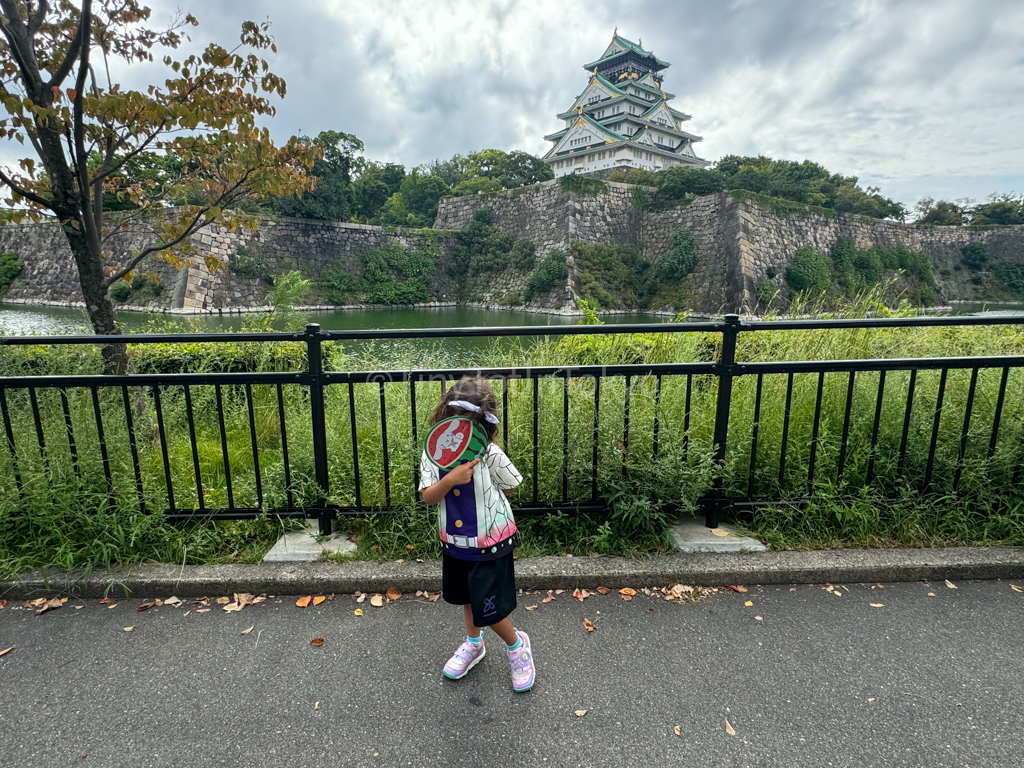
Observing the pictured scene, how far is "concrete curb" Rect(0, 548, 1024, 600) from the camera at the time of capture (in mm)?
2410

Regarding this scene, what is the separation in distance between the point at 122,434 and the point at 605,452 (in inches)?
102

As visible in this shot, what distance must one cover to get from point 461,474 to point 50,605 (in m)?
1.97

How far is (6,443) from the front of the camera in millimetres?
2688

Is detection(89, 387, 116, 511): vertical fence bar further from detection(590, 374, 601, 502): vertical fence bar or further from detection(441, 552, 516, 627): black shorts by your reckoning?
detection(590, 374, 601, 502): vertical fence bar

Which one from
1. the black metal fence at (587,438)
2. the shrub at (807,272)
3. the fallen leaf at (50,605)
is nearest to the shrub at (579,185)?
the shrub at (807,272)

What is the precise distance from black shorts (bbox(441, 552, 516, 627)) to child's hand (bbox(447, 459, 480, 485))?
0.99 ft

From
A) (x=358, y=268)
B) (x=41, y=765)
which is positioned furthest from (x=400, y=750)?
(x=358, y=268)

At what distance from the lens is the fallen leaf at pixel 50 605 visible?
7.52 ft

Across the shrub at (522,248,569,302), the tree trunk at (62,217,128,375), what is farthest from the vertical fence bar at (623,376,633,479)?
the shrub at (522,248,569,302)

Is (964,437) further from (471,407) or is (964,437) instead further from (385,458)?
(385,458)

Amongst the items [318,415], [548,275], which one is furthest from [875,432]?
[548,275]

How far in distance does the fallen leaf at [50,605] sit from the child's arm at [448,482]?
71.9 inches

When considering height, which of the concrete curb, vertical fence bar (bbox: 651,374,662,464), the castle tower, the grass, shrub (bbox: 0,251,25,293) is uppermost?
the castle tower

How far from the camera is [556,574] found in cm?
245
